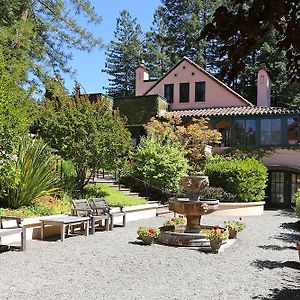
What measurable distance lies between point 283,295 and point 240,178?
595 inches

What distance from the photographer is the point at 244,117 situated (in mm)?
28875

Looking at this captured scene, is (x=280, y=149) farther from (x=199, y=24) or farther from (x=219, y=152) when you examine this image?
(x=199, y=24)

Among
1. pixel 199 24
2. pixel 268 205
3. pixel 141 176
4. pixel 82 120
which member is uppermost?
pixel 199 24

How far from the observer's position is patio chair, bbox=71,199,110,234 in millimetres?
13305

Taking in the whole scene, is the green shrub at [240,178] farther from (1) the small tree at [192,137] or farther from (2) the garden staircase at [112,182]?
(2) the garden staircase at [112,182]

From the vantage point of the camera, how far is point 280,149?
27.8m

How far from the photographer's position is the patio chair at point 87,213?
1330cm

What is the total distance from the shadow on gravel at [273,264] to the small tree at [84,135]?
931cm

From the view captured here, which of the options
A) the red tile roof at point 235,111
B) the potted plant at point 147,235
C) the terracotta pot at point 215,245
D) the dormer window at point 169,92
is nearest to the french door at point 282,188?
the red tile roof at point 235,111

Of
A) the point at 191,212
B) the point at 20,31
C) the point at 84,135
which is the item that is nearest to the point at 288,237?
the point at 191,212

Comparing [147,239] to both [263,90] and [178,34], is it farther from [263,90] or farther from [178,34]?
[178,34]

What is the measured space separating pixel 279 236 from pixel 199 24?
38635 mm

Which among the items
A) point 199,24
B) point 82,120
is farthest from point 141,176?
point 199,24

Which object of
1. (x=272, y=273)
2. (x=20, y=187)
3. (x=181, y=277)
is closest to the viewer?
(x=181, y=277)
